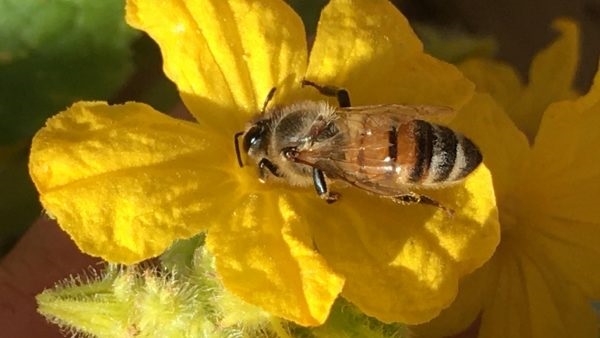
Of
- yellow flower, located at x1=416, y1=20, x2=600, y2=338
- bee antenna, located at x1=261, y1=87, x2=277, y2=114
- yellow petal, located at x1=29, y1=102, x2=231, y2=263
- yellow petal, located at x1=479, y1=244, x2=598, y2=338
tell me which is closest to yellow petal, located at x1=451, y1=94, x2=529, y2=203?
yellow flower, located at x1=416, y1=20, x2=600, y2=338

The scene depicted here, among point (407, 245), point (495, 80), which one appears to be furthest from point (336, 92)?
point (495, 80)

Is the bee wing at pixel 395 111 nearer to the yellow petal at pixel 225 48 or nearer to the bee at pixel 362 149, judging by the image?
the bee at pixel 362 149

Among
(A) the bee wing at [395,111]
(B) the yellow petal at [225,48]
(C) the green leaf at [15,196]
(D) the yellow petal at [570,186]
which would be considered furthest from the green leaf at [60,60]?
(D) the yellow petal at [570,186]

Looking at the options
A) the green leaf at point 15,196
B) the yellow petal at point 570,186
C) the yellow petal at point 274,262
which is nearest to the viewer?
the yellow petal at point 274,262

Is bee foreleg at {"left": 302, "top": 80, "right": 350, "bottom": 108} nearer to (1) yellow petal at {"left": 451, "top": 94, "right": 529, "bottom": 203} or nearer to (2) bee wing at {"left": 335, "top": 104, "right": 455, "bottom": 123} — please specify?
(2) bee wing at {"left": 335, "top": 104, "right": 455, "bottom": 123}

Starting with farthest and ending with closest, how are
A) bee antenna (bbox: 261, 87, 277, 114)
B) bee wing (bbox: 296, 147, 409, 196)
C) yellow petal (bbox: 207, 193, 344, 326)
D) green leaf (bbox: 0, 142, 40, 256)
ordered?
green leaf (bbox: 0, 142, 40, 256) < bee antenna (bbox: 261, 87, 277, 114) < bee wing (bbox: 296, 147, 409, 196) < yellow petal (bbox: 207, 193, 344, 326)

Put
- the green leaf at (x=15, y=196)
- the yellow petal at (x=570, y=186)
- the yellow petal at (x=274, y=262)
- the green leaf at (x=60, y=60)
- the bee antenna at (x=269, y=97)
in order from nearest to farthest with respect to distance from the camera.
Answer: the yellow petal at (x=274, y=262), the bee antenna at (x=269, y=97), the yellow petal at (x=570, y=186), the green leaf at (x=60, y=60), the green leaf at (x=15, y=196)

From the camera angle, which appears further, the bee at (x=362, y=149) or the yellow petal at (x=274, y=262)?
the bee at (x=362, y=149)

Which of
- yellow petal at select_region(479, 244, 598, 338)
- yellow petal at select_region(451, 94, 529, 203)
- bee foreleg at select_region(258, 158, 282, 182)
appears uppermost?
bee foreleg at select_region(258, 158, 282, 182)
